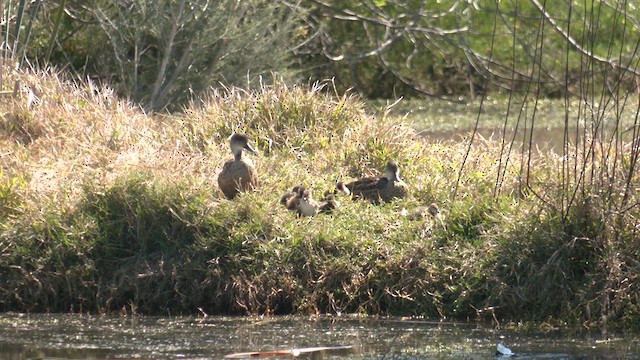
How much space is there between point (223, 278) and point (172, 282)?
358mm

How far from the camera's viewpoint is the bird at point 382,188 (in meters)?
9.83

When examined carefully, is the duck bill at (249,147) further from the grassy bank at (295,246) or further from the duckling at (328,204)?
the duckling at (328,204)

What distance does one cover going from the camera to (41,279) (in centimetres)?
889

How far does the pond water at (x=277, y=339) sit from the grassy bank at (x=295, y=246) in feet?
0.75

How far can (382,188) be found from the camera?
388 inches

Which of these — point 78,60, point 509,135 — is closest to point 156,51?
point 78,60

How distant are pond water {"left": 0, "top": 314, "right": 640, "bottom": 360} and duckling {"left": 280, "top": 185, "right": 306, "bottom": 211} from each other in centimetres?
118

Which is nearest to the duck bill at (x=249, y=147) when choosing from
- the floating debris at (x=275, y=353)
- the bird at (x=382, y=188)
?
the bird at (x=382, y=188)

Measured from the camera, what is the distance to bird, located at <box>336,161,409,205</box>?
9.83m

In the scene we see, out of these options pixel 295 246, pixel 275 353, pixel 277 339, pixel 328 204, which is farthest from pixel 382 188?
pixel 275 353

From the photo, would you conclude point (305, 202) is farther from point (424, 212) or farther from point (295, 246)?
point (424, 212)

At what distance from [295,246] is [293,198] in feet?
2.28

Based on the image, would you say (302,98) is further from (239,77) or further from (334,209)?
(239,77)

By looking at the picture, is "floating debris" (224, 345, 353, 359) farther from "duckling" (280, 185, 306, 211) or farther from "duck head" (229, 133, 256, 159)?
"duck head" (229, 133, 256, 159)
